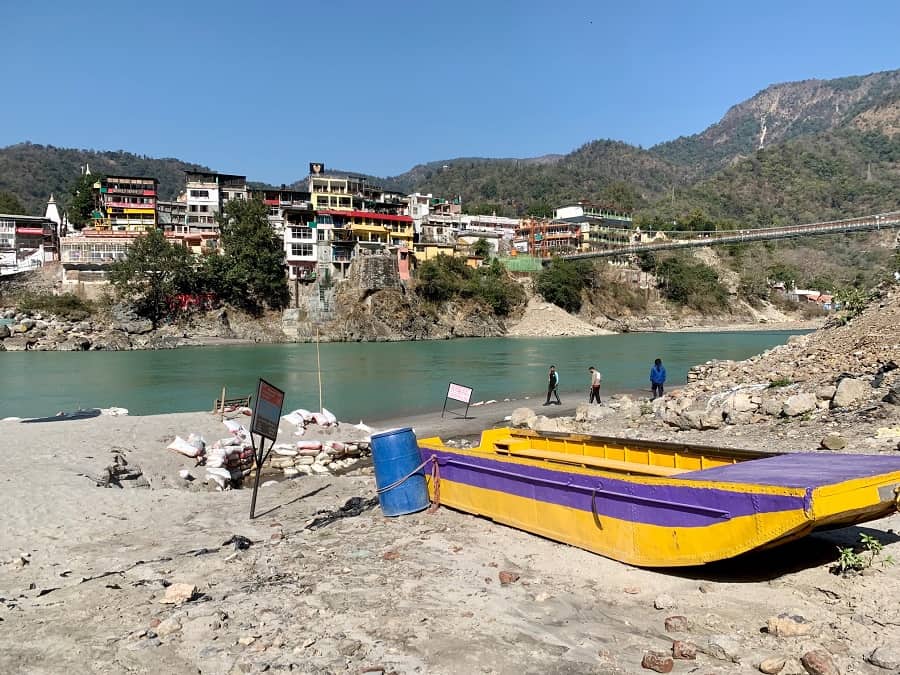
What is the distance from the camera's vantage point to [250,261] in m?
64.0

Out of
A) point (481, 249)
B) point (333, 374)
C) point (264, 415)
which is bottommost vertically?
point (333, 374)

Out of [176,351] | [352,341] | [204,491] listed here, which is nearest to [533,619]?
[204,491]

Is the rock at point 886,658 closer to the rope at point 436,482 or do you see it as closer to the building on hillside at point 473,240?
the rope at point 436,482

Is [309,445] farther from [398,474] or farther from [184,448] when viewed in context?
[398,474]

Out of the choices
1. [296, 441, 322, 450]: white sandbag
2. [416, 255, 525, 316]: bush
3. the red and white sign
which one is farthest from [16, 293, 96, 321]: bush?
[296, 441, 322, 450]: white sandbag

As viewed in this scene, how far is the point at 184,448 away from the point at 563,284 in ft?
229

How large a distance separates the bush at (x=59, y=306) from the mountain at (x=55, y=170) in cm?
7055

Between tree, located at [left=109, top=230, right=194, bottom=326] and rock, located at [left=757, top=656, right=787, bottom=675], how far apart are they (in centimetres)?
6313

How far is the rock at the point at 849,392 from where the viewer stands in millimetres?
11570

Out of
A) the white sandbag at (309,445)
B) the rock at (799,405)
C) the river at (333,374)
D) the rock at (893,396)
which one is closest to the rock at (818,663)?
the rock at (893,396)

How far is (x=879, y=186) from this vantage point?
15425 cm

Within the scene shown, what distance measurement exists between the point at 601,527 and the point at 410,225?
70.6m

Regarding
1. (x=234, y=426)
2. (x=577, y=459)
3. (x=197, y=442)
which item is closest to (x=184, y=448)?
(x=197, y=442)

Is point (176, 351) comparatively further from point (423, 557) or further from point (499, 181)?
point (499, 181)
